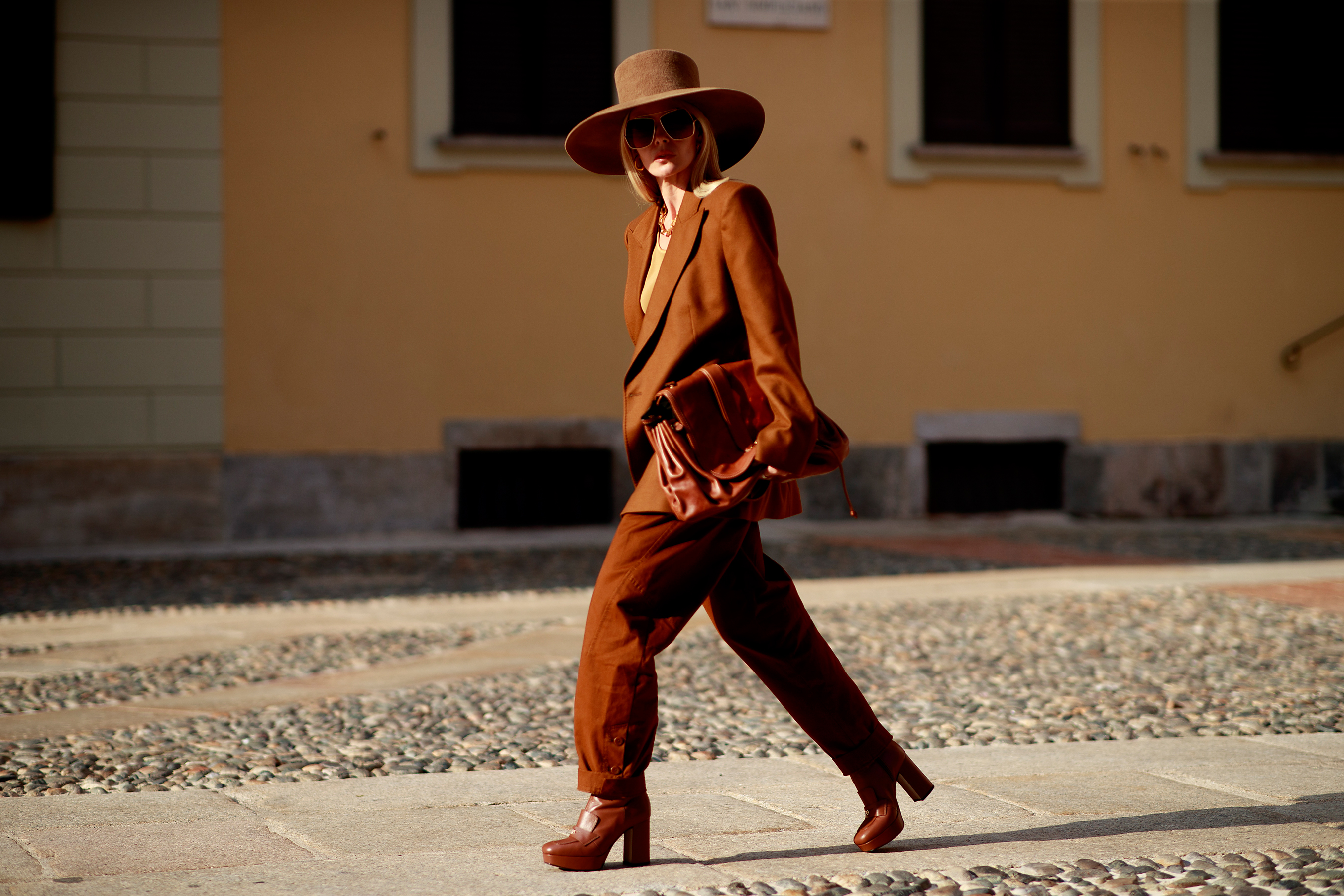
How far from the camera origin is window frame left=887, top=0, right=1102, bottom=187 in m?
11.6

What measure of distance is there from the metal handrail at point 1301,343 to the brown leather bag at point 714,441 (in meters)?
10.3

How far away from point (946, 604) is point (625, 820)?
4762 millimetres

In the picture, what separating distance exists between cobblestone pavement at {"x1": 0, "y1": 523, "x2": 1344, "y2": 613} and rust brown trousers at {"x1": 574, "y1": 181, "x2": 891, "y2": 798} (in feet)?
17.2

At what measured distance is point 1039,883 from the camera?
3.05m

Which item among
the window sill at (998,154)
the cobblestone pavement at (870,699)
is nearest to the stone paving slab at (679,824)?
the cobblestone pavement at (870,699)

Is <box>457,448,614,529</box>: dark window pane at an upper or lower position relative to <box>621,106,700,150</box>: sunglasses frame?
lower

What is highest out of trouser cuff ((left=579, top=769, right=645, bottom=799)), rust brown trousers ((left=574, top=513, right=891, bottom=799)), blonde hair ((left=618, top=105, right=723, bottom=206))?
blonde hair ((left=618, top=105, right=723, bottom=206))

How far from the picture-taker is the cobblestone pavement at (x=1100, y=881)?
298 cm

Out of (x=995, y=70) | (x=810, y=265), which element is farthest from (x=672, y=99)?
(x=995, y=70)

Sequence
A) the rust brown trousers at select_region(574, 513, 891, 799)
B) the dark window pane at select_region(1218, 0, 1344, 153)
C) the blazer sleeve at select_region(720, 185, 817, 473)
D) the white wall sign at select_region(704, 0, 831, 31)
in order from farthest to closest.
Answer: the dark window pane at select_region(1218, 0, 1344, 153) < the white wall sign at select_region(704, 0, 831, 31) < the rust brown trousers at select_region(574, 513, 891, 799) < the blazer sleeve at select_region(720, 185, 817, 473)

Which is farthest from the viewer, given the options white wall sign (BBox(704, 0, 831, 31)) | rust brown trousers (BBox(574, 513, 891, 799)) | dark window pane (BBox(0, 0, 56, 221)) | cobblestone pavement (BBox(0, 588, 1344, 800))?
white wall sign (BBox(704, 0, 831, 31))

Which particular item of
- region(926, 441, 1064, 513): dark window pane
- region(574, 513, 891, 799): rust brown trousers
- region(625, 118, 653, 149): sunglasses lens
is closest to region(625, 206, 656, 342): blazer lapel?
region(625, 118, 653, 149): sunglasses lens

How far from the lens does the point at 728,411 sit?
3.04 metres

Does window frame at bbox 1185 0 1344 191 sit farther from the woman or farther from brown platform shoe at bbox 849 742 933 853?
brown platform shoe at bbox 849 742 933 853
